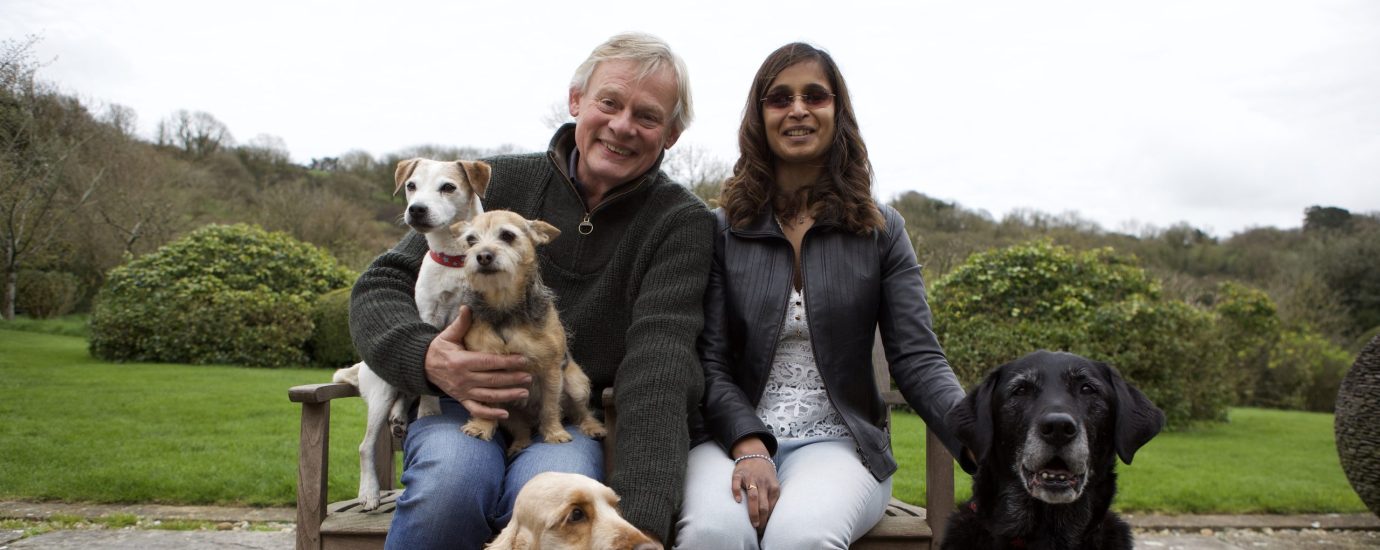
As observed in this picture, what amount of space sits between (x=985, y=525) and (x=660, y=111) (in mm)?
1848

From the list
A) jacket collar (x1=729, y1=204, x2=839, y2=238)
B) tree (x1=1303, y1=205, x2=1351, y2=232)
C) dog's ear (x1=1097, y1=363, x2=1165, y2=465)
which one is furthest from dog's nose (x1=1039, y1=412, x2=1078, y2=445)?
tree (x1=1303, y1=205, x2=1351, y2=232)

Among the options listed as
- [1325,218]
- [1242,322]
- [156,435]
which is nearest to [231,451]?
[156,435]

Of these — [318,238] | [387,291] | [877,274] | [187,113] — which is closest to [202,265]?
[318,238]

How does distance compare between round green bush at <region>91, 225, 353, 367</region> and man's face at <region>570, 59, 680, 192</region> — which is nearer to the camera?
man's face at <region>570, 59, 680, 192</region>

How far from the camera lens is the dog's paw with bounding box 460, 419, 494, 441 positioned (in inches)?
113

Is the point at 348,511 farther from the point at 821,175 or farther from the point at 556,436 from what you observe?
the point at 821,175

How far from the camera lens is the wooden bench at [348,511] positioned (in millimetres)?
2914

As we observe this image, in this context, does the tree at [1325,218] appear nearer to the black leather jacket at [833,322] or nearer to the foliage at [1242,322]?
the foliage at [1242,322]

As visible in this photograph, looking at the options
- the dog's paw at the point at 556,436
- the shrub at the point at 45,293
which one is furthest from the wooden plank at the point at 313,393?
the shrub at the point at 45,293

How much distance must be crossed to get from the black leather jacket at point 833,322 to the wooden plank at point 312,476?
1.37m

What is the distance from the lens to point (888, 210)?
3.64 meters

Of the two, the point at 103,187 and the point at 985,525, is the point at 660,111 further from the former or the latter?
the point at 103,187

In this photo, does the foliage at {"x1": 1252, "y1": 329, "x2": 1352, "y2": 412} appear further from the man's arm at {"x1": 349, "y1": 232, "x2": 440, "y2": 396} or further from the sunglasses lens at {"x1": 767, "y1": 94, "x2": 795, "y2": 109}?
the man's arm at {"x1": 349, "y1": 232, "x2": 440, "y2": 396}

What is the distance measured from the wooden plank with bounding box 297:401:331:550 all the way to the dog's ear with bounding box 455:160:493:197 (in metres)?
1.03
